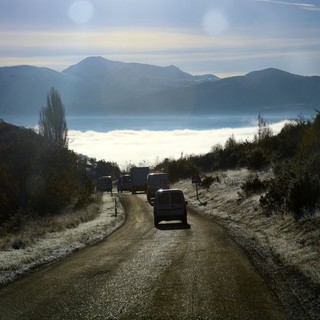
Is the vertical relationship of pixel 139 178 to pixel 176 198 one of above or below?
below

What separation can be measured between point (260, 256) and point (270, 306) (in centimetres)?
595

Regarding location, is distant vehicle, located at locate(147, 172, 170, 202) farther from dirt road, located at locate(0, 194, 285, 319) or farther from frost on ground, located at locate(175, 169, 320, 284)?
dirt road, located at locate(0, 194, 285, 319)

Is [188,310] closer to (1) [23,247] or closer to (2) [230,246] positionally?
(2) [230,246]

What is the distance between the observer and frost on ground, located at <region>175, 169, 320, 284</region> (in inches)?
521

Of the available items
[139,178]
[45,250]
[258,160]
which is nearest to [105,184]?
[139,178]

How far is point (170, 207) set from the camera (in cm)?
2816

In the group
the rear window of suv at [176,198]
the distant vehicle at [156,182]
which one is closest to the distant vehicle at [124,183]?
the distant vehicle at [156,182]

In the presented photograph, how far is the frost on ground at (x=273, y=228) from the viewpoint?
1324 cm

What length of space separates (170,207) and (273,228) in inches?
334

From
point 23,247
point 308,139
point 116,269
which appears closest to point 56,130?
point 308,139

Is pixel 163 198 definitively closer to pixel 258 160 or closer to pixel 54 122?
pixel 258 160

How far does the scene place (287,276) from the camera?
11.7 metres

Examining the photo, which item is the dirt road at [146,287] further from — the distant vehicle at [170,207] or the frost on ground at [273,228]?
the distant vehicle at [170,207]

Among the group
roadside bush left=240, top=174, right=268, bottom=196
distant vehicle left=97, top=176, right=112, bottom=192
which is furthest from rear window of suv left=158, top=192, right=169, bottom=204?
distant vehicle left=97, top=176, right=112, bottom=192
